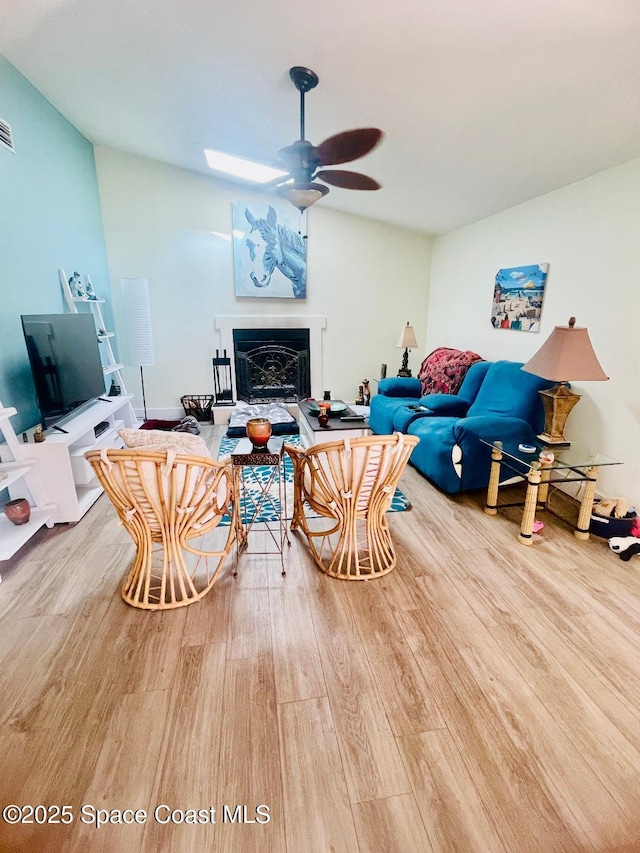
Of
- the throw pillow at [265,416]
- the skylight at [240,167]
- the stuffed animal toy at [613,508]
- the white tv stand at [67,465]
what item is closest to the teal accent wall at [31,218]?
the white tv stand at [67,465]

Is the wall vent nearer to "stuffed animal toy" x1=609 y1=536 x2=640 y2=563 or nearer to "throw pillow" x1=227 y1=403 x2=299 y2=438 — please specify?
"throw pillow" x1=227 y1=403 x2=299 y2=438

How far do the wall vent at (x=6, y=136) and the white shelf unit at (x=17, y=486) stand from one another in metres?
1.93

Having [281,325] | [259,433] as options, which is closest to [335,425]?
[259,433]

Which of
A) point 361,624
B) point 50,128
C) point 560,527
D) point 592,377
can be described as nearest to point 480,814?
point 361,624

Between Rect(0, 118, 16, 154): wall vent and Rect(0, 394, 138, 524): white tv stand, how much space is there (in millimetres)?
1923

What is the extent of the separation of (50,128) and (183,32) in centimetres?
203

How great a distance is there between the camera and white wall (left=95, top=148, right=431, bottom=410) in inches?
180

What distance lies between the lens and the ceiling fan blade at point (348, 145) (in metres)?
1.97

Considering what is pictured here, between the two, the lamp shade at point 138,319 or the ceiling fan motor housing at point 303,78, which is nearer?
the ceiling fan motor housing at point 303,78

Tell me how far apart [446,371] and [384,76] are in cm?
258

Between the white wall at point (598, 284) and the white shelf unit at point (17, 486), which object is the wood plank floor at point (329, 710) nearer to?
the white shelf unit at point (17, 486)

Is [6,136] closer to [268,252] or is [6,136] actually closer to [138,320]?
[138,320]

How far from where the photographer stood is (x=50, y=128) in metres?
3.39

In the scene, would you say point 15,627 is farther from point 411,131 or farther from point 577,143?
point 577,143
